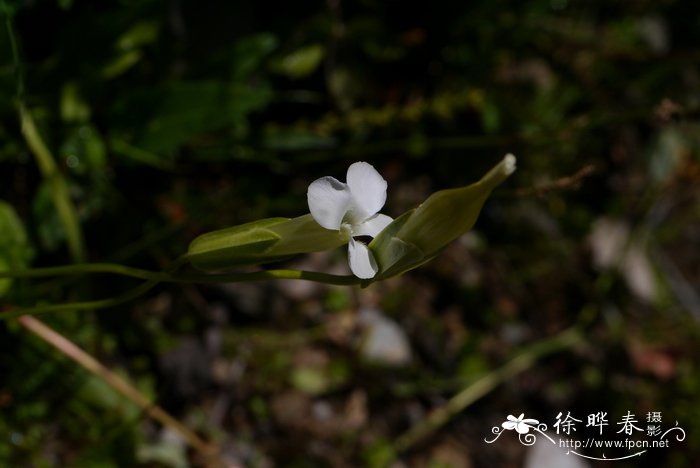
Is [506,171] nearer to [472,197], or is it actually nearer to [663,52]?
[472,197]

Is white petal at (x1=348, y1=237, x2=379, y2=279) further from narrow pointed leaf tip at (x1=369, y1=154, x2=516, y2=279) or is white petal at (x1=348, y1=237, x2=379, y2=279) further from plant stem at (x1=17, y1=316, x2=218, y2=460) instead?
plant stem at (x1=17, y1=316, x2=218, y2=460)

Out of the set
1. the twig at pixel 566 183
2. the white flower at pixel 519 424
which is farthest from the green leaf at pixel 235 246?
the white flower at pixel 519 424

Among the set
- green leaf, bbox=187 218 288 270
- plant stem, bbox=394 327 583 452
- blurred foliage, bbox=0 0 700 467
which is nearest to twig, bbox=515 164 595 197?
blurred foliage, bbox=0 0 700 467

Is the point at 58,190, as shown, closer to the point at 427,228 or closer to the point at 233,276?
the point at 233,276

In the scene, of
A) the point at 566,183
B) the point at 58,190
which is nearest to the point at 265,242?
the point at 566,183

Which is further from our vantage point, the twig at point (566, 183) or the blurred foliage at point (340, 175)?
the blurred foliage at point (340, 175)

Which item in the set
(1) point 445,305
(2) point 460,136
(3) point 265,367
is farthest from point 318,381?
(2) point 460,136

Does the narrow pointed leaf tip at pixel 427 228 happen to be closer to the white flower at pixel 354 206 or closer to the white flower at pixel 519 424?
the white flower at pixel 354 206
